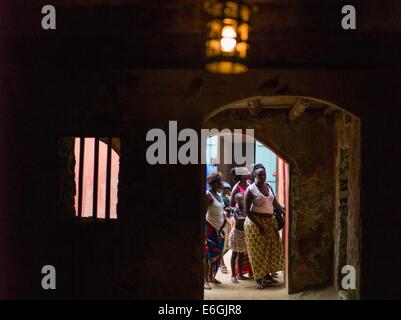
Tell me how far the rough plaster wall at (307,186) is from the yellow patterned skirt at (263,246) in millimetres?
409

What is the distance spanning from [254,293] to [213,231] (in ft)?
4.43

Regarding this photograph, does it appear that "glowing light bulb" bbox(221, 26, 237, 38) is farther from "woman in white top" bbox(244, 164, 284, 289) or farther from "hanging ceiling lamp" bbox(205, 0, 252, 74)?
"woman in white top" bbox(244, 164, 284, 289)

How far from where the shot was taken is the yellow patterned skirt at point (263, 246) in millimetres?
8500

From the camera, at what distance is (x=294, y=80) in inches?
209

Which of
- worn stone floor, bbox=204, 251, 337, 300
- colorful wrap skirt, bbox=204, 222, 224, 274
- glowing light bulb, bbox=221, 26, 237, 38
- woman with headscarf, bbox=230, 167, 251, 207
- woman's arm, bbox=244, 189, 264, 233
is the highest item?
glowing light bulb, bbox=221, 26, 237, 38

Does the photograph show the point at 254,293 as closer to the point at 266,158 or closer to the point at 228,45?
the point at 228,45

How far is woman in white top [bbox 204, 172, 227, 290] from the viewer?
897 centimetres

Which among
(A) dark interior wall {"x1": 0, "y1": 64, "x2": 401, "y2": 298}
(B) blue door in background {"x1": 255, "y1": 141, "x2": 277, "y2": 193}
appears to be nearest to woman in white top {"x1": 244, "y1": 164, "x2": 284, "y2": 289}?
(A) dark interior wall {"x1": 0, "y1": 64, "x2": 401, "y2": 298}

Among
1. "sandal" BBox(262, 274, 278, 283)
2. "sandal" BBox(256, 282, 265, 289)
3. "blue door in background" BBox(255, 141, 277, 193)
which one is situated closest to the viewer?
"sandal" BBox(256, 282, 265, 289)

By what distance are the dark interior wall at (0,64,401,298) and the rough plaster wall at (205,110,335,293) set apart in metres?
3.65

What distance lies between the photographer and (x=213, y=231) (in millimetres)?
8984

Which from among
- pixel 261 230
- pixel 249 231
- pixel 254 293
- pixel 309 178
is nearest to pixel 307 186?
pixel 309 178

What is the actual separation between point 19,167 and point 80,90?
1.11m
